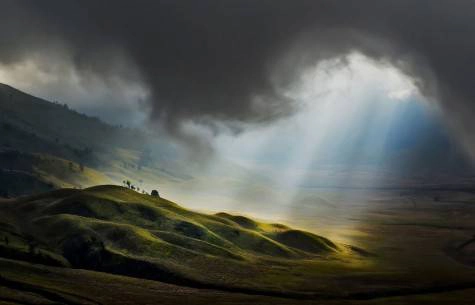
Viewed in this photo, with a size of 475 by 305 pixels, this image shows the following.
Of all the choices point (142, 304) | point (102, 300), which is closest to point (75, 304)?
point (102, 300)

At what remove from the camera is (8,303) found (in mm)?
189125

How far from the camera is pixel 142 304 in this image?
651 feet

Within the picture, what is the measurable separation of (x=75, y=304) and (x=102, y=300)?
897 centimetres

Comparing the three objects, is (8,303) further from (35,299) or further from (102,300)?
(102,300)

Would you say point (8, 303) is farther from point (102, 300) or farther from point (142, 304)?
point (142, 304)

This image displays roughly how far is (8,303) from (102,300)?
97.0 feet

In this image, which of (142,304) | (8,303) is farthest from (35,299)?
(142,304)

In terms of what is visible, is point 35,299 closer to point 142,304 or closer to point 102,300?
point 102,300

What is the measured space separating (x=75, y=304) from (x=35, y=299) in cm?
1443

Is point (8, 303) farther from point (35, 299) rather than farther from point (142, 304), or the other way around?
point (142, 304)

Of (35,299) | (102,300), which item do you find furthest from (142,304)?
(35,299)

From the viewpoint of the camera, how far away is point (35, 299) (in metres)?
198

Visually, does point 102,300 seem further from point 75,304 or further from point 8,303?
point 8,303
